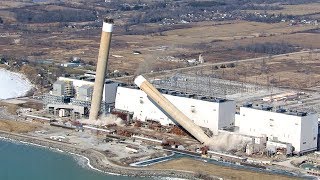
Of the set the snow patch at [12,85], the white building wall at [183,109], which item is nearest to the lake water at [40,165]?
the white building wall at [183,109]

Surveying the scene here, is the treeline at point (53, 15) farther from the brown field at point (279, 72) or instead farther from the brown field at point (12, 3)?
the brown field at point (279, 72)

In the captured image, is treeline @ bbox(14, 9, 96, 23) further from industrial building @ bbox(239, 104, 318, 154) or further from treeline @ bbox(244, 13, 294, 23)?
industrial building @ bbox(239, 104, 318, 154)

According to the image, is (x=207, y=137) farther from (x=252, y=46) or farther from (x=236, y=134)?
(x=252, y=46)

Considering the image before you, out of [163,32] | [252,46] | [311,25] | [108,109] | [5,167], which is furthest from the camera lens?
[311,25]

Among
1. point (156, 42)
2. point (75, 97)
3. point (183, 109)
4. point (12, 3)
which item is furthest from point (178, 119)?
point (12, 3)

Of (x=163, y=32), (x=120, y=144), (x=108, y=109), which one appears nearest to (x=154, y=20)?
(x=163, y=32)
